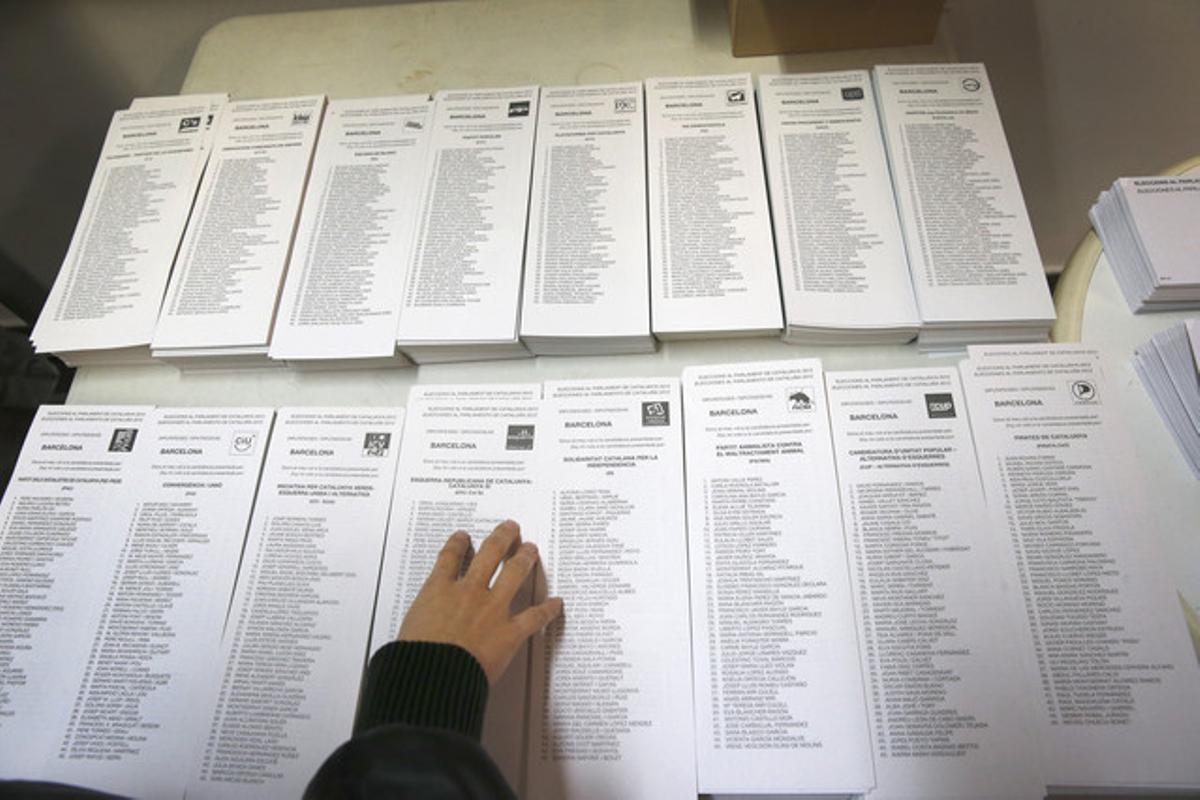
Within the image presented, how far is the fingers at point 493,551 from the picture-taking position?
60 cm

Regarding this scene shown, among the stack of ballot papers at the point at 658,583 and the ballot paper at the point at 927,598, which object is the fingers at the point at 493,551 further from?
the ballot paper at the point at 927,598

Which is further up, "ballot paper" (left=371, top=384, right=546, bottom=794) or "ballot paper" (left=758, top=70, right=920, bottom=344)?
"ballot paper" (left=758, top=70, right=920, bottom=344)

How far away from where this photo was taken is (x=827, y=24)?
0.94 metres

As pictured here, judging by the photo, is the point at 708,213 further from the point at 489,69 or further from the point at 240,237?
the point at 240,237

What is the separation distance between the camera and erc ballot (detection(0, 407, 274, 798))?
0.59 m

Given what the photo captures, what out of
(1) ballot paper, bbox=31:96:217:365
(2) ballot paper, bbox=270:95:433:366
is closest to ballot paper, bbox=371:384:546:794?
(2) ballot paper, bbox=270:95:433:366

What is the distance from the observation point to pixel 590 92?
3.04 ft

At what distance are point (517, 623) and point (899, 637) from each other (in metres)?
0.37

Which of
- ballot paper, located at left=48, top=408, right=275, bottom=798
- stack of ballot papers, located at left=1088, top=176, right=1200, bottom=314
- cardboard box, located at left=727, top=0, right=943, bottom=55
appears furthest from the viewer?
cardboard box, located at left=727, top=0, right=943, bottom=55

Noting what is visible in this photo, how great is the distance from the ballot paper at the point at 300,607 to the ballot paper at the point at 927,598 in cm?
51

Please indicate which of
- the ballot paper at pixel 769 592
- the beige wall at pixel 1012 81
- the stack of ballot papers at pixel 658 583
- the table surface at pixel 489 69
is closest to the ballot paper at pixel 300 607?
the stack of ballot papers at pixel 658 583

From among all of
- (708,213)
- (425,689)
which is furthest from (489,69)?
(425,689)

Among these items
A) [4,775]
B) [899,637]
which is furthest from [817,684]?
[4,775]

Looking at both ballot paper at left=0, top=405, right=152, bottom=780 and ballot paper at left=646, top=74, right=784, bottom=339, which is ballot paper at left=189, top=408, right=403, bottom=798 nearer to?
ballot paper at left=0, top=405, right=152, bottom=780
